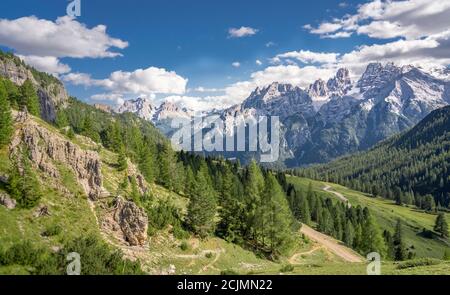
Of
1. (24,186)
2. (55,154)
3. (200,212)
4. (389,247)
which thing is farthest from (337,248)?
(24,186)

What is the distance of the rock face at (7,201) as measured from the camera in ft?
157

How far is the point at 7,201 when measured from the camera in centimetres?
4816

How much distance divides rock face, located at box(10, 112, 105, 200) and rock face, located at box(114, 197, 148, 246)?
4.51 m

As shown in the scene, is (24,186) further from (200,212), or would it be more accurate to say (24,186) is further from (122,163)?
(200,212)

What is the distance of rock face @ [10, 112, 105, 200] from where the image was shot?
5622 cm

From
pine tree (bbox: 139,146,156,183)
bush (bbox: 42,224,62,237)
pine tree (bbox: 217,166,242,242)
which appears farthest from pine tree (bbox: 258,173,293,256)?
bush (bbox: 42,224,62,237)

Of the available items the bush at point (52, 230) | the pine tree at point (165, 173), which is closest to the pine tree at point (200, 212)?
the bush at point (52, 230)

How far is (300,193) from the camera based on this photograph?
145750 mm

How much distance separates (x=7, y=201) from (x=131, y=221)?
1714 centimetres

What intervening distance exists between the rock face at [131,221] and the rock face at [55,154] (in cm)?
451

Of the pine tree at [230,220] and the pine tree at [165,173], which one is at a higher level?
the pine tree at [165,173]

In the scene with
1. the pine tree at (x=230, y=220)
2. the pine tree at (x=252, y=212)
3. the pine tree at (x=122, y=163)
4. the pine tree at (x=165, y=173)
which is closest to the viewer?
the pine tree at (x=122, y=163)

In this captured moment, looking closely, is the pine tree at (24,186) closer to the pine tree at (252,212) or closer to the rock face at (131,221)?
the rock face at (131,221)
